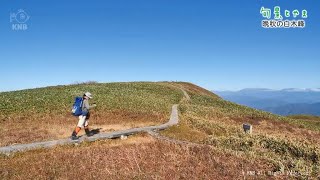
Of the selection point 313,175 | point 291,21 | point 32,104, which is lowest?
point 313,175

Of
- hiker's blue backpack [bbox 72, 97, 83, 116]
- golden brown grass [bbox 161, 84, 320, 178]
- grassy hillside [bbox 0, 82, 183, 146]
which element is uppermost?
hiker's blue backpack [bbox 72, 97, 83, 116]

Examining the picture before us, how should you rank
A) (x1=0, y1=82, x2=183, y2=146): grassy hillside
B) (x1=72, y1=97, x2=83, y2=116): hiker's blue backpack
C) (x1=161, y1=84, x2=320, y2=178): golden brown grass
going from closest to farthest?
(x1=161, y1=84, x2=320, y2=178): golden brown grass
(x1=72, y1=97, x2=83, y2=116): hiker's blue backpack
(x1=0, y1=82, x2=183, y2=146): grassy hillside

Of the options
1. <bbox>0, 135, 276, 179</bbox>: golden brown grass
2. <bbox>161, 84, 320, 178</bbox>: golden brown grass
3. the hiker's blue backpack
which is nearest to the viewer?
<bbox>0, 135, 276, 179</bbox>: golden brown grass

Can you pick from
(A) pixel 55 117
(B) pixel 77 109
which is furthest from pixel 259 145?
(A) pixel 55 117

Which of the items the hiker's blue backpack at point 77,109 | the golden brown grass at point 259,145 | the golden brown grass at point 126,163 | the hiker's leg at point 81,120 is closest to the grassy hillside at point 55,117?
the hiker's leg at point 81,120

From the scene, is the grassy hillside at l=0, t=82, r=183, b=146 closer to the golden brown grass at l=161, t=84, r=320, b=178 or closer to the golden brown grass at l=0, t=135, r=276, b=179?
the golden brown grass at l=161, t=84, r=320, b=178

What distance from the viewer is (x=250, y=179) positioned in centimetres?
1688

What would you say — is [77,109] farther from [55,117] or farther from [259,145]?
[55,117]

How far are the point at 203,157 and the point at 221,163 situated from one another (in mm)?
1507

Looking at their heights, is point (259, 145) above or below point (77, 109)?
below

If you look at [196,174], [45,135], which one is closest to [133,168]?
[196,174]

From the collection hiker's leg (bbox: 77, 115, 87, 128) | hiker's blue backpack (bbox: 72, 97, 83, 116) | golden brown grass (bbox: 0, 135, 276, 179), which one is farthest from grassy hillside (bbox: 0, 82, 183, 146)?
golden brown grass (bbox: 0, 135, 276, 179)

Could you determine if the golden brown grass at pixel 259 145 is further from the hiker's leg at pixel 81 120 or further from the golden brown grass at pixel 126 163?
the hiker's leg at pixel 81 120

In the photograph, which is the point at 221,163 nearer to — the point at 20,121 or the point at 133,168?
the point at 133,168
